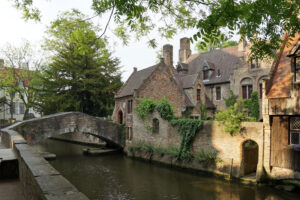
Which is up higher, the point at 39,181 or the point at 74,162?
the point at 39,181

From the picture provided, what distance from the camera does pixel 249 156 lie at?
13109mm

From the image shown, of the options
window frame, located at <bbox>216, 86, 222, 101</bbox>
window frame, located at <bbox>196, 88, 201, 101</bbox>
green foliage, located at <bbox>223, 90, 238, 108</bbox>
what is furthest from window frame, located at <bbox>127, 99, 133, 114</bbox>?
window frame, located at <bbox>216, 86, 222, 101</bbox>

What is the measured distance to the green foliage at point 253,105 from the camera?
2145 centimetres

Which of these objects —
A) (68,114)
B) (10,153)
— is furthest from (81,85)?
(10,153)

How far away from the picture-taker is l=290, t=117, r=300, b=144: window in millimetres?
11148

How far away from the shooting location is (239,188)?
1148cm

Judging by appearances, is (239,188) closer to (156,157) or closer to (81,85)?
(156,157)

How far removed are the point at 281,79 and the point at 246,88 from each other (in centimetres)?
1122

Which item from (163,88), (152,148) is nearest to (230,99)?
(163,88)

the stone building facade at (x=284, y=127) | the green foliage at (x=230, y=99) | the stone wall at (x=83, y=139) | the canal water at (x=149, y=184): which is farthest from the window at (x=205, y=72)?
the stone building facade at (x=284, y=127)

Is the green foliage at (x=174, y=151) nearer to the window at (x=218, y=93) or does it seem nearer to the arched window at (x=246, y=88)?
the window at (x=218, y=93)

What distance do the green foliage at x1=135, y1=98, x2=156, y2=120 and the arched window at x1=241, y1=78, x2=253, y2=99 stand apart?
10.0 meters

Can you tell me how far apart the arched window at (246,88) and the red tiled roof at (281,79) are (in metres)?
9.89

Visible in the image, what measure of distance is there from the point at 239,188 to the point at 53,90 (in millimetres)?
20039
